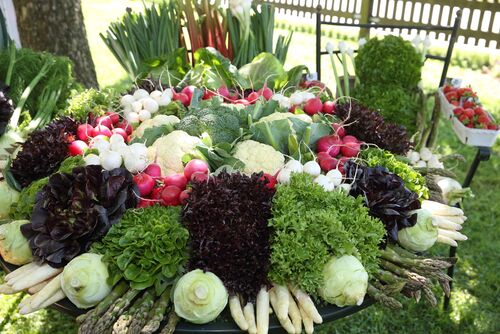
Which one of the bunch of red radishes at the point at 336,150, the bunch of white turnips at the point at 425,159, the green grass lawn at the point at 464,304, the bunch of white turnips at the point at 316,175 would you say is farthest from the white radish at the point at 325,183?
the green grass lawn at the point at 464,304

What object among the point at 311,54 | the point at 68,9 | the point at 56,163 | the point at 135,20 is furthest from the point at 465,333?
the point at 311,54

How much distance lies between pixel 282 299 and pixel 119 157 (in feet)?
2.61

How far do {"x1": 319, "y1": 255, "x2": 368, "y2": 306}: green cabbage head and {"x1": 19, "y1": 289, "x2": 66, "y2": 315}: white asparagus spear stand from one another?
823mm

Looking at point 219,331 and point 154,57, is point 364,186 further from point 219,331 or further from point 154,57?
point 154,57

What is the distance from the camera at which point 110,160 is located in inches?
71.3

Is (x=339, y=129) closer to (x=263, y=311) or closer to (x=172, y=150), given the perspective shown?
(x=172, y=150)

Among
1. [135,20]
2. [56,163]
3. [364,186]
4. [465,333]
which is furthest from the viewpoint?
[135,20]

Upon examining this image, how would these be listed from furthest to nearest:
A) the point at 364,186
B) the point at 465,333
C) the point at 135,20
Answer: the point at 135,20
the point at 465,333
the point at 364,186

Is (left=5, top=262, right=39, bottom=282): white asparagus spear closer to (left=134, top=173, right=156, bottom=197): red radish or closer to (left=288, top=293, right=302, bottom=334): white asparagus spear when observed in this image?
(left=134, top=173, right=156, bottom=197): red radish

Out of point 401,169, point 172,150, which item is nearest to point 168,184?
point 172,150

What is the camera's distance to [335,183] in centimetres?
184

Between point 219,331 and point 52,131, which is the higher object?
point 52,131

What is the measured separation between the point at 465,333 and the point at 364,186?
1.76m

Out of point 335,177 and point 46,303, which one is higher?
point 335,177
